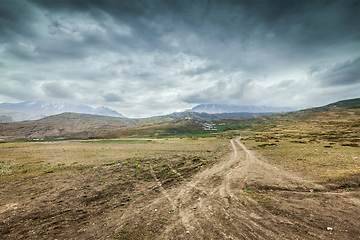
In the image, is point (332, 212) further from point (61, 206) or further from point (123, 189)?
point (61, 206)

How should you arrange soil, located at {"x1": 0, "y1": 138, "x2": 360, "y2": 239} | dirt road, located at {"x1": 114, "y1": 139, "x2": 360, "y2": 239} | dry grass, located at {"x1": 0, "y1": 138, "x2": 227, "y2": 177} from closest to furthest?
dirt road, located at {"x1": 114, "y1": 139, "x2": 360, "y2": 239} < soil, located at {"x1": 0, "y1": 138, "x2": 360, "y2": 239} < dry grass, located at {"x1": 0, "y1": 138, "x2": 227, "y2": 177}

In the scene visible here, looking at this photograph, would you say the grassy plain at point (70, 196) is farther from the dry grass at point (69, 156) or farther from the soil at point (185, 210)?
the dry grass at point (69, 156)

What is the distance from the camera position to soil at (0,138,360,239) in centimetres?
932

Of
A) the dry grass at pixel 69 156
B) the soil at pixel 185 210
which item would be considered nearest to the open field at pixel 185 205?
the soil at pixel 185 210

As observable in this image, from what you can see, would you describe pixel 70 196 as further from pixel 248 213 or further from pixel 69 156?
pixel 69 156

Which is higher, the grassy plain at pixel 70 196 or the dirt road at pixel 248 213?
the grassy plain at pixel 70 196

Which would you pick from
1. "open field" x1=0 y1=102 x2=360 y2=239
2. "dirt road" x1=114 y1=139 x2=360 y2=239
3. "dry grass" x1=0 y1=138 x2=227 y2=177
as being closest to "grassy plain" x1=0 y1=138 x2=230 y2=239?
"open field" x1=0 y1=102 x2=360 y2=239

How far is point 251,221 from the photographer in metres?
10.4

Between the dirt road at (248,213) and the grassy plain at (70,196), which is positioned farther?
the grassy plain at (70,196)

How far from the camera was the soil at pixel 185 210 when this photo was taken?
30.6 ft

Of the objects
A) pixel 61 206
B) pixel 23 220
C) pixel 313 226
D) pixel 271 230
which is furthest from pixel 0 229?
pixel 313 226

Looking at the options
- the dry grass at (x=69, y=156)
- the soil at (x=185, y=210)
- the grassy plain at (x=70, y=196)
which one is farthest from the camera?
the dry grass at (x=69, y=156)

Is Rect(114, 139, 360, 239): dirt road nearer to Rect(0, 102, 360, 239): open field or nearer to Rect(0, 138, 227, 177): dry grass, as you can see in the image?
Rect(0, 102, 360, 239): open field

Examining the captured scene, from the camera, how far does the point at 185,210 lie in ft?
40.1
